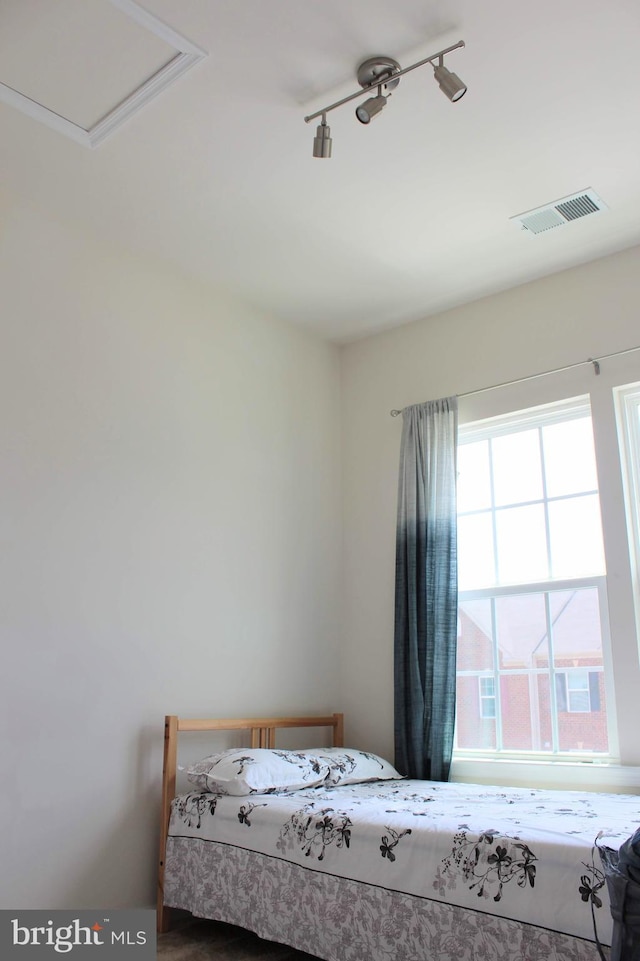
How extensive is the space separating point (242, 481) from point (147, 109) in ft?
5.63

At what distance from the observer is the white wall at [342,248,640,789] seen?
335 centimetres

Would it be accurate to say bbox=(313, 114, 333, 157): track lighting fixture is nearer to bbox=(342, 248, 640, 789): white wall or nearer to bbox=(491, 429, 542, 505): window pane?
bbox=(342, 248, 640, 789): white wall

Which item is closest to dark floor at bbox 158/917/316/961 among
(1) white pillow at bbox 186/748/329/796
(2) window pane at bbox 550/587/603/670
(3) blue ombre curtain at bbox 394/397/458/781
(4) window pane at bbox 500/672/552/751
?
(1) white pillow at bbox 186/748/329/796

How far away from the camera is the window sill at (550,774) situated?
3.06 meters

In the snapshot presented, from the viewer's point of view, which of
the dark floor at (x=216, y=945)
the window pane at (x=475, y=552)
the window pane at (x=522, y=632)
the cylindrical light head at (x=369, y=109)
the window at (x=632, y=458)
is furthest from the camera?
the window pane at (x=475, y=552)

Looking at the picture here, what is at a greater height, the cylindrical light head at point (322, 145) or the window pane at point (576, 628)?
the cylindrical light head at point (322, 145)

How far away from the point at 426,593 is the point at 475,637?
31 centimetres

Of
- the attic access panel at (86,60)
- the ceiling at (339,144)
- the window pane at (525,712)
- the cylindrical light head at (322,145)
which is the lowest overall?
the window pane at (525,712)

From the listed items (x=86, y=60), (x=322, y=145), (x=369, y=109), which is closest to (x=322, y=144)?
(x=322, y=145)

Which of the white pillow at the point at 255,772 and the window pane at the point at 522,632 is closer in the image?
the white pillow at the point at 255,772

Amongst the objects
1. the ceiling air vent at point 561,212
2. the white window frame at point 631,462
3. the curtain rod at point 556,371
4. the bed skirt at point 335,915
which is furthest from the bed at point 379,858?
the ceiling air vent at point 561,212

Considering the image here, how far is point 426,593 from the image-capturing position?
147 inches

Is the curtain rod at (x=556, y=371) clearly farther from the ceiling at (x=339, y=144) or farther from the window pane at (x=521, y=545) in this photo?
the window pane at (x=521, y=545)

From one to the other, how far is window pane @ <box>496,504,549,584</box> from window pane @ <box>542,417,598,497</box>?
0.15 m
